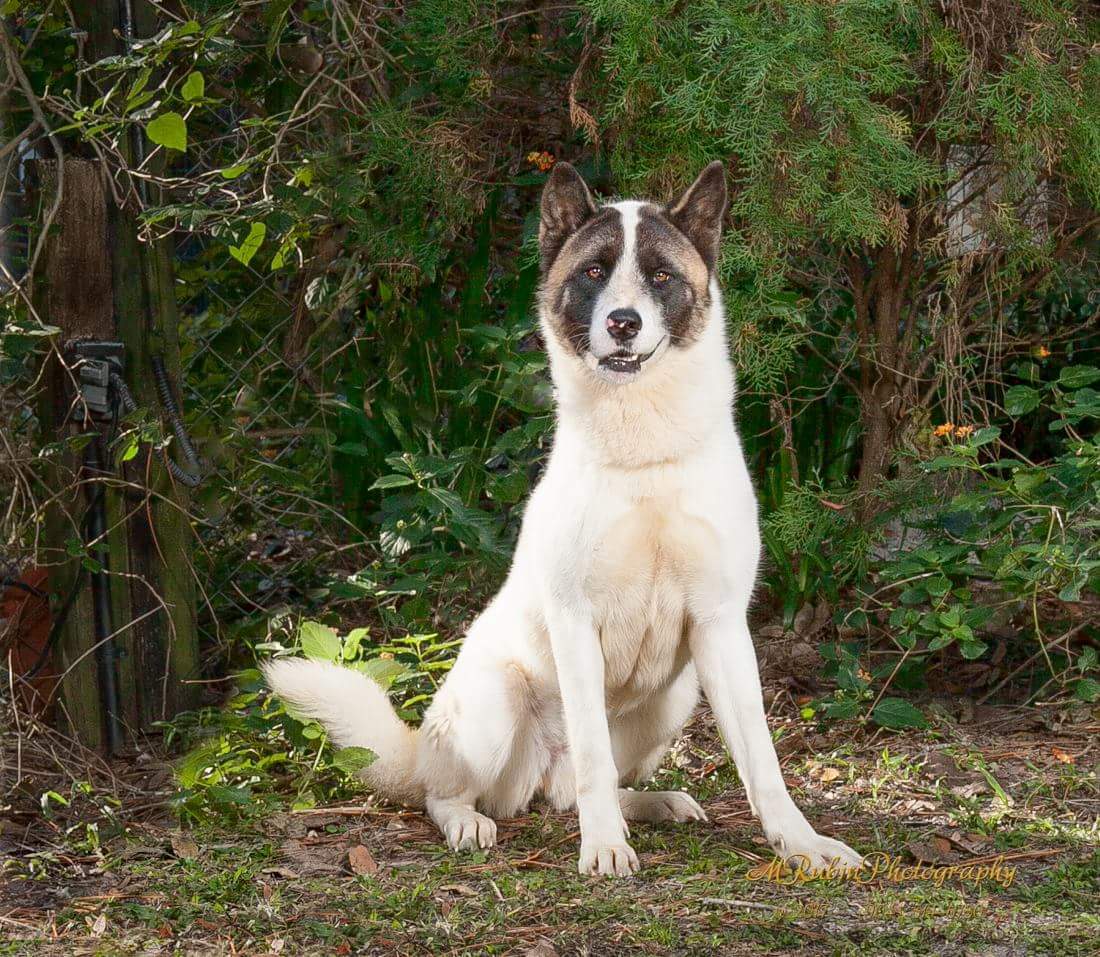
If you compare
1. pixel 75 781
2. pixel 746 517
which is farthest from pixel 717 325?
pixel 75 781

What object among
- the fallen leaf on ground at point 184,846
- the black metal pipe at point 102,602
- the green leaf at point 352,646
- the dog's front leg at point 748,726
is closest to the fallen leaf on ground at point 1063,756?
the dog's front leg at point 748,726

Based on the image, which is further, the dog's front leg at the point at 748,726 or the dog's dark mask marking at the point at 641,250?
the dog's dark mask marking at the point at 641,250

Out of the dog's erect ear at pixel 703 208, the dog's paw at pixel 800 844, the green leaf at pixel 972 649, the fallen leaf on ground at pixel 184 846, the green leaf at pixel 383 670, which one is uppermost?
the dog's erect ear at pixel 703 208

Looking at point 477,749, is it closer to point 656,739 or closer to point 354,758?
point 354,758

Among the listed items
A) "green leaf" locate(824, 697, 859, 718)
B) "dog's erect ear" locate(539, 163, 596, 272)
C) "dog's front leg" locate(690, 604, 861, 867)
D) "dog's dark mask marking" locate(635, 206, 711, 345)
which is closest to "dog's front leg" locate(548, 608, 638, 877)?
"dog's front leg" locate(690, 604, 861, 867)

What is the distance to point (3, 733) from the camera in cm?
336

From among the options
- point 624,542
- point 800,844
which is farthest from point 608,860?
point 624,542

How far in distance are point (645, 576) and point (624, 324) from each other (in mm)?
560

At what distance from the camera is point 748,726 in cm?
296

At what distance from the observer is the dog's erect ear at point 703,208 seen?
3.07 meters

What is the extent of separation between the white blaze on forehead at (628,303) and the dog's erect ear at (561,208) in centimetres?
15

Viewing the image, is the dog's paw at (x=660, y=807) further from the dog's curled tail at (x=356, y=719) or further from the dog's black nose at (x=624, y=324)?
the dog's black nose at (x=624, y=324)

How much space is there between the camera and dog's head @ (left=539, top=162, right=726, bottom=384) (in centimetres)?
293

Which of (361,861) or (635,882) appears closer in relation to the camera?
(635,882)
